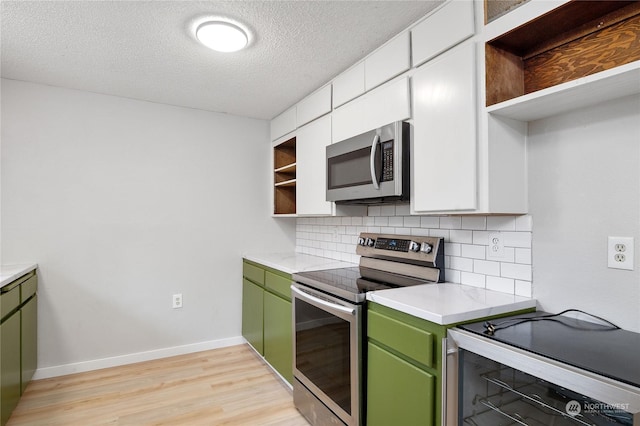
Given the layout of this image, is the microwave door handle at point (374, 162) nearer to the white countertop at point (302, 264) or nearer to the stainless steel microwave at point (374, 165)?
the stainless steel microwave at point (374, 165)

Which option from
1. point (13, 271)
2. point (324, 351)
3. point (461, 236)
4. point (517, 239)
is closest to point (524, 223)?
point (517, 239)

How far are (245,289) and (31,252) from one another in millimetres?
1670

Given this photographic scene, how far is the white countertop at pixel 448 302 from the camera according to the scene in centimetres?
131

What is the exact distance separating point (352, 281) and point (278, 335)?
915 millimetres

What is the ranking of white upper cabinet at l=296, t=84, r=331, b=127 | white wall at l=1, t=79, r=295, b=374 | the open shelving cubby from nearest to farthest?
the open shelving cubby → white upper cabinet at l=296, t=84, r=331, b=127 → white wall at l=1, t=79, r=295, b=374

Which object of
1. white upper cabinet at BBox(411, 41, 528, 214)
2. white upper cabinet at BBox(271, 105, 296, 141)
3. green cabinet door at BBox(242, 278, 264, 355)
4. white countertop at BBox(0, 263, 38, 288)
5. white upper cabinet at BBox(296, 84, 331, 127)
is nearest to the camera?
white upper cabinet at BBox(411, 41, 528, 214)

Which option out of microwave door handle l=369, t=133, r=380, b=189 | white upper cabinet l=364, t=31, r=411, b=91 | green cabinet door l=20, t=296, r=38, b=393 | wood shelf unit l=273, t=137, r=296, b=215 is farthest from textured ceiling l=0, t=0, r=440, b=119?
green cabinet door l=20, t=296, r=38, b=393

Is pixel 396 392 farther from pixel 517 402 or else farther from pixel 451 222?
pixel 451 222

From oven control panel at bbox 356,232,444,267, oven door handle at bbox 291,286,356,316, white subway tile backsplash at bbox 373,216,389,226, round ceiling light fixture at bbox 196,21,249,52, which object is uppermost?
round ceiling light fixture at bbox 196,21,249,52

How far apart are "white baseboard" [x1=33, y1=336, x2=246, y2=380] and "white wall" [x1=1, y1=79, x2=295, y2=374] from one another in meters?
0.04

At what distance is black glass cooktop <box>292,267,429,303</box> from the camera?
1741 mm

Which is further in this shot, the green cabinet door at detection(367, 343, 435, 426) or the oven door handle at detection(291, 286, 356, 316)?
the oven door handle at detection(291, 286, 356, 316)

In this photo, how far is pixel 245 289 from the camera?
3.32 m

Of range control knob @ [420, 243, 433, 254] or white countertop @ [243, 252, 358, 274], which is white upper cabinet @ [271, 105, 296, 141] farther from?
range control knob @ [420, 243, 433, 254]
